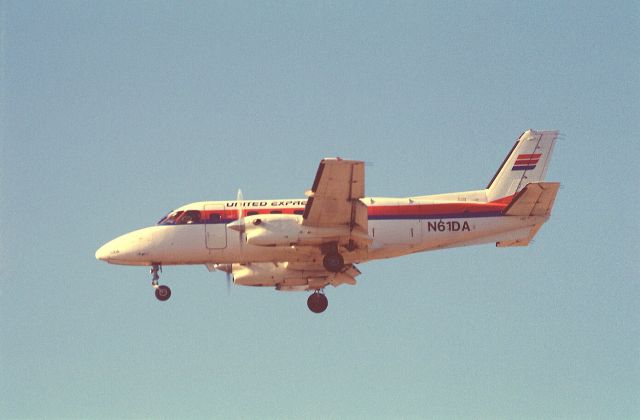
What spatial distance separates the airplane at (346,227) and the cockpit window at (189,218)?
4 centimetres

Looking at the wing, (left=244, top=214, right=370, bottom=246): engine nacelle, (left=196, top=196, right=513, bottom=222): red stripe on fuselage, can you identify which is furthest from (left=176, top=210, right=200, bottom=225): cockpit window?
the wing

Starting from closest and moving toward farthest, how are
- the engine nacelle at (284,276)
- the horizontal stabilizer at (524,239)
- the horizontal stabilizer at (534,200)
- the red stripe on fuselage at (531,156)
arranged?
1. the horizontal stabilizer at (534,200)
2. the horizontal stabilizer at (524,239)
3. the red stripe on fuselage at (531,156)
4. the engine nacelle at (284,276)

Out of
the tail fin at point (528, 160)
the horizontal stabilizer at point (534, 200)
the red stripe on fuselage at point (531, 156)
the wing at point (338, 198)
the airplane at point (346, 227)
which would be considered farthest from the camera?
the red stripe on fuselage at point (531, 156)

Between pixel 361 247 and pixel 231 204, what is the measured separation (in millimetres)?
5029

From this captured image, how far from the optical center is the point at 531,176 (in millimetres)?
34500

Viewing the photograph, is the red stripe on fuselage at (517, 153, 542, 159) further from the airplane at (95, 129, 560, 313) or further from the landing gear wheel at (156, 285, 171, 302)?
the landing gear wheel at (156, 285, 171, 302)

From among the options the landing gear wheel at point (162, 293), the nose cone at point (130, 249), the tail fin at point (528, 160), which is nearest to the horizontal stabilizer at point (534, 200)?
the tail fin at point (528, 160)

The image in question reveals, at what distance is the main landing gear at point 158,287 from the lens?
3362 cm

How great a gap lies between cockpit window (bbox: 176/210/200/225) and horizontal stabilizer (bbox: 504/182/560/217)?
10803mm

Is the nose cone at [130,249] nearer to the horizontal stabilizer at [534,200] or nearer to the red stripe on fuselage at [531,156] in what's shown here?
the horizontal stabilizer at [534,200]

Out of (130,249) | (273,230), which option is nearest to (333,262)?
(273,230)

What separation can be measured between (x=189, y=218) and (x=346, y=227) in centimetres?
601

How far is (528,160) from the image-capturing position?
34.6m

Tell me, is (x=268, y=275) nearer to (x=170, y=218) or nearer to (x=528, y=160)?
(x=170, y=218)
